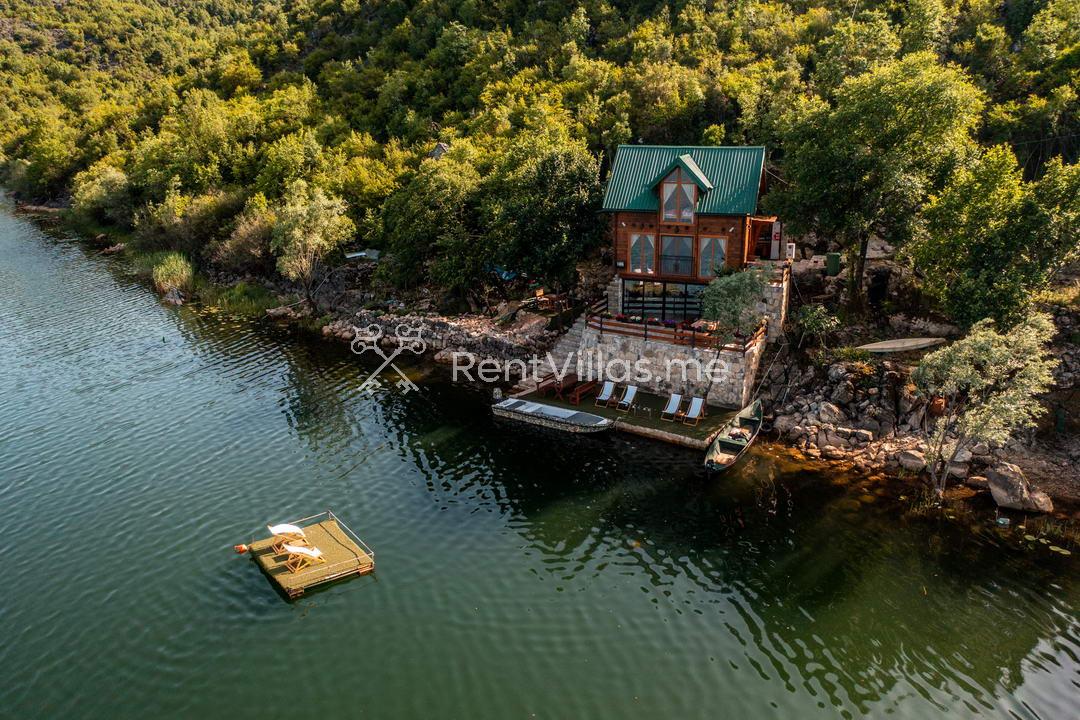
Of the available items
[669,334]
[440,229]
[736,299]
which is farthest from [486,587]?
[440,229]

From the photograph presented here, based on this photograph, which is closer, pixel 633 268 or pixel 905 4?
pixel 633 268

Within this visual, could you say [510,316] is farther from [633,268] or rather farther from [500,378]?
[633,268]

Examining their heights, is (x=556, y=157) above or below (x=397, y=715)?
above

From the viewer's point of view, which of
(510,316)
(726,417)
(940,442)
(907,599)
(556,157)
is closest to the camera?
(907,599)

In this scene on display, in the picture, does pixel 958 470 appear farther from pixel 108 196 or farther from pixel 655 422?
pixel 108 196

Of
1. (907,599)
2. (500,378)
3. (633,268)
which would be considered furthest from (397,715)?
(633,268)

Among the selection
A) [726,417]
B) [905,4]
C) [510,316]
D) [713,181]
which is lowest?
Result: [726,417]

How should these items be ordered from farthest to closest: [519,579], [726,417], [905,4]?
1. [905,4]
2. [726,417]
3. [519,579]
